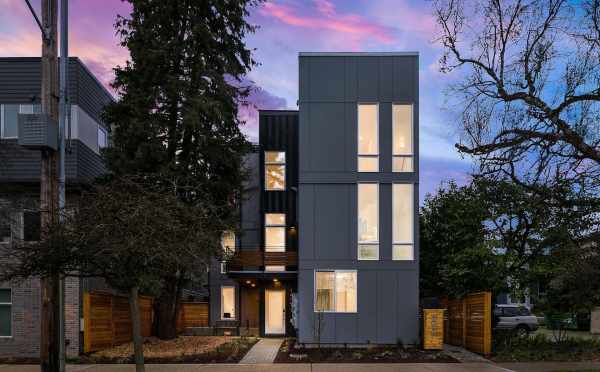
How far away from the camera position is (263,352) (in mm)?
17297

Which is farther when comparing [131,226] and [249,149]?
[249,149]

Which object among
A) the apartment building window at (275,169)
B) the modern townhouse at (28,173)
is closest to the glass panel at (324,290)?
the apartment building window at (275,169)

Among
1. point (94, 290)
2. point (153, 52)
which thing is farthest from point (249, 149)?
point (94, 290)

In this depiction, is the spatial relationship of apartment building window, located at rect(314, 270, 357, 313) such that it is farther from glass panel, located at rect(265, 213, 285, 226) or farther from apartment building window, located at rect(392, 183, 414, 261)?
glass panel, located at rect(265, 213, 285, 226)

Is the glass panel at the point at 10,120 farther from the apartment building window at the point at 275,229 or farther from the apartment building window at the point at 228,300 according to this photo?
the apartment building window at the point at 228,300

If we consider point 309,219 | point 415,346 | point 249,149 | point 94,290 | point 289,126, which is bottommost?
point 415,346

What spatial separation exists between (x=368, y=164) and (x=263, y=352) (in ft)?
24.0

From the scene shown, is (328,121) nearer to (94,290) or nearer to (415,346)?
(415,346)

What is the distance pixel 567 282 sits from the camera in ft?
53.7

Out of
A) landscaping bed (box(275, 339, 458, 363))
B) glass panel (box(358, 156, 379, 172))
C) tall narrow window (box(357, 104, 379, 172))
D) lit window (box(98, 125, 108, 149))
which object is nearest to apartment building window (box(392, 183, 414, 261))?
glass panel (box(358, 156, 379, 172))

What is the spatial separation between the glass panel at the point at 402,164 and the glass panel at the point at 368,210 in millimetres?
944

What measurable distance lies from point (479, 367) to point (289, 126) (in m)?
13.4

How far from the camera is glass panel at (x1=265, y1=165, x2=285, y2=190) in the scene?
23.9 meters

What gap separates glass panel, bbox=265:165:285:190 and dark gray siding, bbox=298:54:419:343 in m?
4.98
